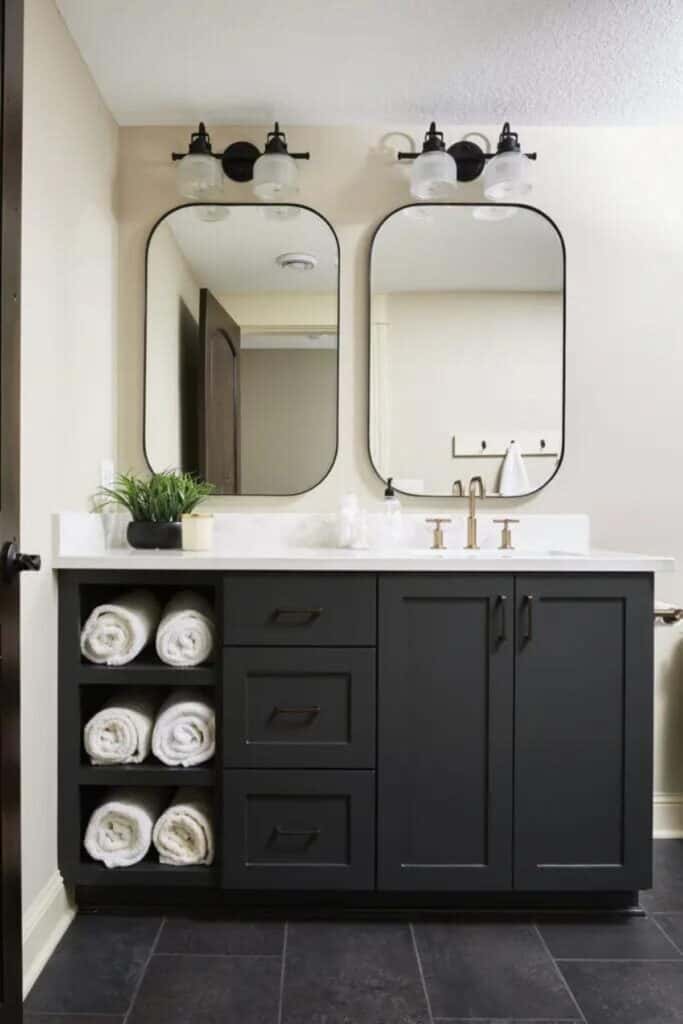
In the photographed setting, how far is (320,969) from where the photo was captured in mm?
1572

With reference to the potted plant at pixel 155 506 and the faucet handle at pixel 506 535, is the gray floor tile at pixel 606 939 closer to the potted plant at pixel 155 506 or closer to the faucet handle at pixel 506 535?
the faucet handle at pixel 506 535

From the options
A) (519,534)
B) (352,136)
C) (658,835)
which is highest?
(352,136)

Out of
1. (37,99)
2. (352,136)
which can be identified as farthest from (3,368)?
(352,136)

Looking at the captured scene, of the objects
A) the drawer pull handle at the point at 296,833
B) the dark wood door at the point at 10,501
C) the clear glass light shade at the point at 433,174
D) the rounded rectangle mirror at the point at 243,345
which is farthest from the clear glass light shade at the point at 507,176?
the drawer pull handle at the point at 296,833

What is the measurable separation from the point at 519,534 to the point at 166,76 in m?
1.72

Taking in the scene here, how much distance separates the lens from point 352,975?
155 cm

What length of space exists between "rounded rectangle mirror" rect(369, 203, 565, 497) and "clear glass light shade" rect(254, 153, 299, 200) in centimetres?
33

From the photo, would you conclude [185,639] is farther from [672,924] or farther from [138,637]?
[672,924]

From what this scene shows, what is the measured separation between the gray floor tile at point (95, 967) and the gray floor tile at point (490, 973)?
0.65 meters

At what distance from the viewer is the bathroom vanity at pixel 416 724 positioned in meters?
1.75

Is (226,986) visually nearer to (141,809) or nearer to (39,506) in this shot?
(141,809)

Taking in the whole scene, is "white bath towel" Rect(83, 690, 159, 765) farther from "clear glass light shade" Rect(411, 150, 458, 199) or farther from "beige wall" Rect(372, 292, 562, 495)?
"clear glass light shade" Rect(411, 150, 458, 199)

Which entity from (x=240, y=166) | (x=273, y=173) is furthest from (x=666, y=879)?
(x=240, y=166)

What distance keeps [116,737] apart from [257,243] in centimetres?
154
